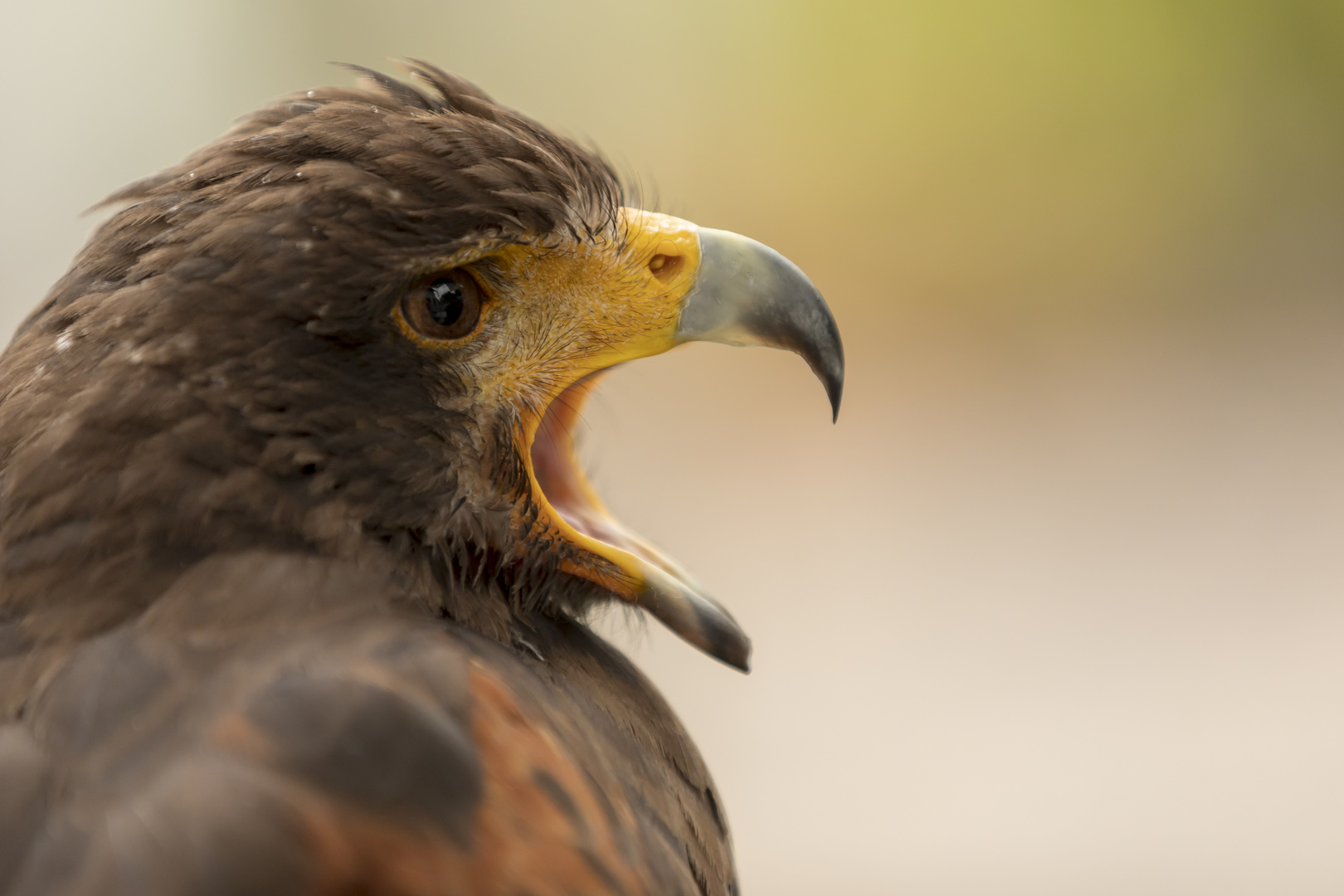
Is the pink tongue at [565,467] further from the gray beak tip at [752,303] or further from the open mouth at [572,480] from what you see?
the gray beak tip at [752,303]

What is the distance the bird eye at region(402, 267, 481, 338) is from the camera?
0.94 m

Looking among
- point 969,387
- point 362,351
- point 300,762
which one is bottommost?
point 969,387

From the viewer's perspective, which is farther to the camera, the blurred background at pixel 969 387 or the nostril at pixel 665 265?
the blurred background at pixel 969 387

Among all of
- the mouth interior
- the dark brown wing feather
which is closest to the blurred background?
the mouth interior

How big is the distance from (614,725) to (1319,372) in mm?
6053

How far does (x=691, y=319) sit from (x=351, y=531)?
0.34 m

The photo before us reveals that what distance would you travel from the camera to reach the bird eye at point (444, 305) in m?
0.94

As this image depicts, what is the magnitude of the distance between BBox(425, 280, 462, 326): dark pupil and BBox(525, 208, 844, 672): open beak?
0.40 feet

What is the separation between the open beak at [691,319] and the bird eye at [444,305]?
4.3 inches

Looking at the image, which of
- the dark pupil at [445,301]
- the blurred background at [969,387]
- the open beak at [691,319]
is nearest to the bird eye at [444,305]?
the dark pupil at [445,301]

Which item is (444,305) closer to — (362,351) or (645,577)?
(362,351)

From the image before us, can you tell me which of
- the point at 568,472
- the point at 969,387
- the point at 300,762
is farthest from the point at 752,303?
the point at 969,387

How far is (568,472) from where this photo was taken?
1.17 m

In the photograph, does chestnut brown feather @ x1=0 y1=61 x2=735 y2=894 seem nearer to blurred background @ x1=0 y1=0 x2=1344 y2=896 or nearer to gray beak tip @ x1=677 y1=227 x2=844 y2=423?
gray beak tip @ x1=677 y1=227 x2=844 y2=423
